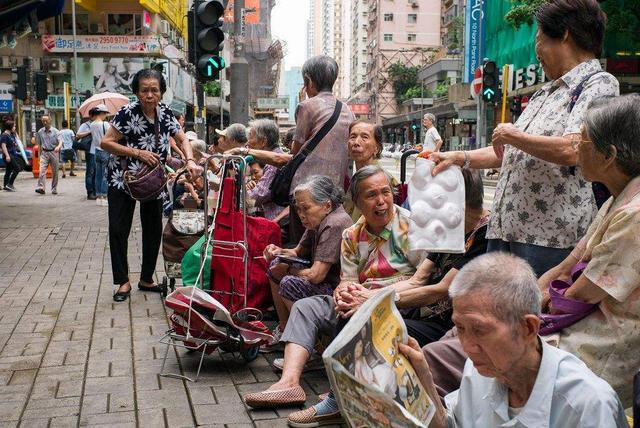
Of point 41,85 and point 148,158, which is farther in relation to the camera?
point 41,85

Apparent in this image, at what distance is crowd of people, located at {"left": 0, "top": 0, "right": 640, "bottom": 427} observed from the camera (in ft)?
6.27

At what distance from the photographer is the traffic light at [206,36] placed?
30.2 ft

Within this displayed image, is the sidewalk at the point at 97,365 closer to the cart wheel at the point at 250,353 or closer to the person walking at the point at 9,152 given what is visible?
the cart wheel at the point at 250,353

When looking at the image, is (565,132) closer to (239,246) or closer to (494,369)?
(494,369)

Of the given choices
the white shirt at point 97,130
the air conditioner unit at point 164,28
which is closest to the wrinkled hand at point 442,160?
the white shirt at point 97,130

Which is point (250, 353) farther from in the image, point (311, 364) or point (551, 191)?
point (551, 191)

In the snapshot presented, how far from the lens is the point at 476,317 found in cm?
189

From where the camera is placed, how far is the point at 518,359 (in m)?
1.91

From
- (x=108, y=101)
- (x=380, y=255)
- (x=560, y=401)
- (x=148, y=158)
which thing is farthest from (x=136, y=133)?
(x=108, y=101)

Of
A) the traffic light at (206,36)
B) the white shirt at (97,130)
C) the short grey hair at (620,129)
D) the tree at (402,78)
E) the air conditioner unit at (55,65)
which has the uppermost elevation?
the tree at (402,78)

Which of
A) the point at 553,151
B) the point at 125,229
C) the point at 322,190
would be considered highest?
the point at 553,151

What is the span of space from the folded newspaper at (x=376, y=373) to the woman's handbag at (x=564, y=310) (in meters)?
0.67

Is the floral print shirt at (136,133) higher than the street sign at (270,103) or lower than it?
lower

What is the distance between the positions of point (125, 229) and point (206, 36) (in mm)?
3976
